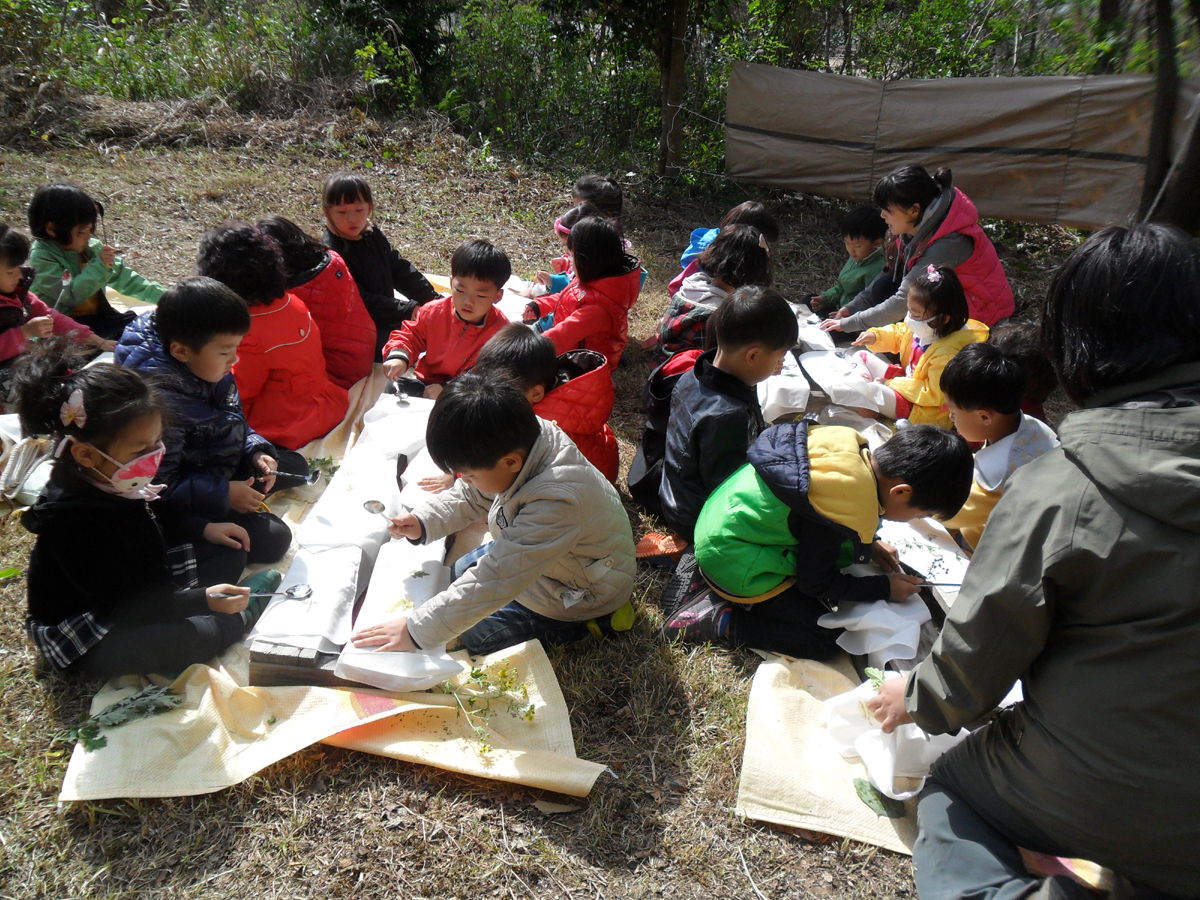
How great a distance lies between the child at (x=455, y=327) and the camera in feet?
11.7

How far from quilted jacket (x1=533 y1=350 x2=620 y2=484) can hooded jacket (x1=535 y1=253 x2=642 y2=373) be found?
0.57m

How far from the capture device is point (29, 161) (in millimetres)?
6738

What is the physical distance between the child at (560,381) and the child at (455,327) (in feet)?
2.00

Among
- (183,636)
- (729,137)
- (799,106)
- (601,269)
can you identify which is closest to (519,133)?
(729,137)

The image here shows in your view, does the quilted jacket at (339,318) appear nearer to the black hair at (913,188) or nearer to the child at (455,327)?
the child at (455,327)

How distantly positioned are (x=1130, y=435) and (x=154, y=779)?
2355mm

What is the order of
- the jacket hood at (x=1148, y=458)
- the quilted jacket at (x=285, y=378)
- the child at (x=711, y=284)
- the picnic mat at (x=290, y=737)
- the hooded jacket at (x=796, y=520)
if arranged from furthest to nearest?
the child at (x=711, y=284)
the quilted jacket at (x=285, y=378)
the hooded jacket at (x=796, y=520)
the picnic mat at (x=290, y=737)
the jacket hood at (x=1148, y=458)

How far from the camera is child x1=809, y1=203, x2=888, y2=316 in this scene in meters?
5.12

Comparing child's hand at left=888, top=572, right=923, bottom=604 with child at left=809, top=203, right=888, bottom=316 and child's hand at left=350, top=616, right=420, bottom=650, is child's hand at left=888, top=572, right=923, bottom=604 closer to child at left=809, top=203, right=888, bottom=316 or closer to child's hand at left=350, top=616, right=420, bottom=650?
child's hand at left=350, top=616, right=420, bottom=650

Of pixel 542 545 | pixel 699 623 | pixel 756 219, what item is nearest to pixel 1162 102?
pixel 756 219

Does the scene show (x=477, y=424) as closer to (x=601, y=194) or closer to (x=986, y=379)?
(x=986, y=379)

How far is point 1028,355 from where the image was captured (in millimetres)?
3146

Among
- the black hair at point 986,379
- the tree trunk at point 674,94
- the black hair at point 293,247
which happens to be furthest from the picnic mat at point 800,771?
the tree trunk at point 674,94

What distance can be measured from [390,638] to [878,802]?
1429mm
